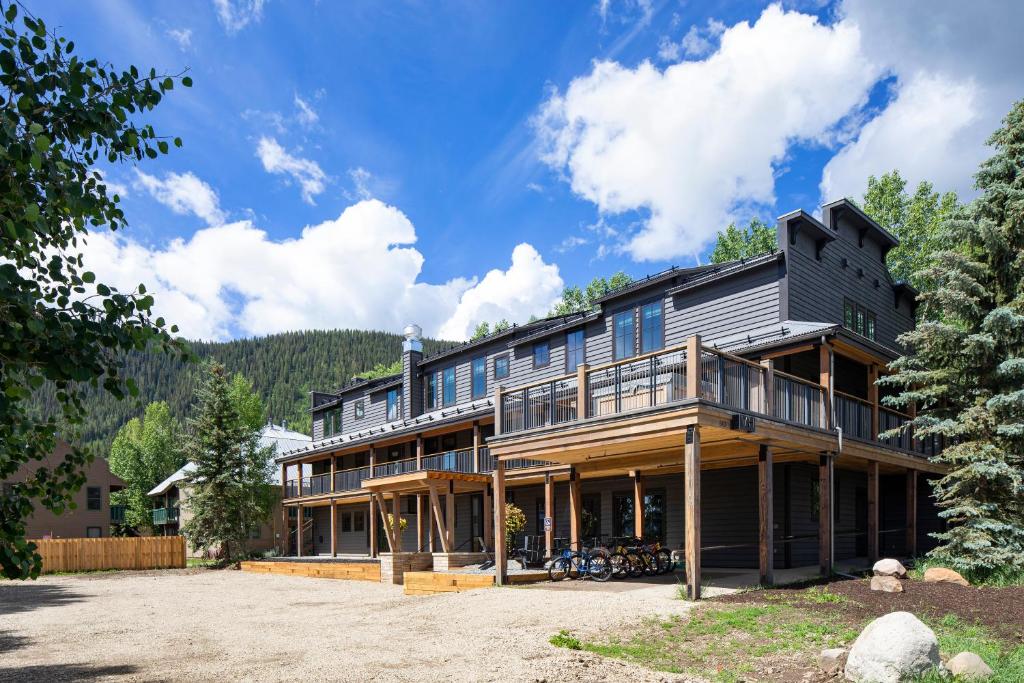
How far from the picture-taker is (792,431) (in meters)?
15.6

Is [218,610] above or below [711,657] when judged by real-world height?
below

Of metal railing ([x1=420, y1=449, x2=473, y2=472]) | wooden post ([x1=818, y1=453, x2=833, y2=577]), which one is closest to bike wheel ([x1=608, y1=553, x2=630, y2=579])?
wooden post ([x1=818, y1=453, x2=833, y2=577])

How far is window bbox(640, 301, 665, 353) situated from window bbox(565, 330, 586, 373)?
101 inches

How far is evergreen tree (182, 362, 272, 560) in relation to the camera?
1403 inches

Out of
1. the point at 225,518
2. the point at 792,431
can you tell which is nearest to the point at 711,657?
the point at 792,431

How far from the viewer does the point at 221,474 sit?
117 feet

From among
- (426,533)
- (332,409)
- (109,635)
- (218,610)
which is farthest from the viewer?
(332,409)

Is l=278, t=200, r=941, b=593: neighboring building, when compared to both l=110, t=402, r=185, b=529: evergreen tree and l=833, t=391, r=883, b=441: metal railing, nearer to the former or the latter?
l=833, t=391, r=883, b=441: metal railing

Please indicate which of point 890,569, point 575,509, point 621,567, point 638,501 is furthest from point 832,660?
point 638,501

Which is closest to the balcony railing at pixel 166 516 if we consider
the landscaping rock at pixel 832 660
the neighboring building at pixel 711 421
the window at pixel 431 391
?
the neighboring building at pixel 711 421

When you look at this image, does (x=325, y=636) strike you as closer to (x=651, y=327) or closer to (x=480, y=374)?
(x=651, y=327)

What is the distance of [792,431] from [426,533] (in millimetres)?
19018

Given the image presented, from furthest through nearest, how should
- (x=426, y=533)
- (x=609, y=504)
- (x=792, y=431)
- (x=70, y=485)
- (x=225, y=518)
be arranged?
(x=225, y=518), (x=426, y=533), (x=609, y=504), (x=792, y=431), (x=70, y=485)

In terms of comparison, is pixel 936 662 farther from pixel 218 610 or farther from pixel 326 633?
pixel 218 610
